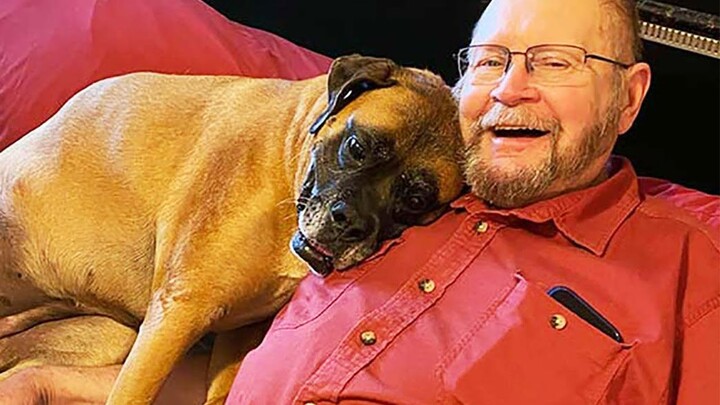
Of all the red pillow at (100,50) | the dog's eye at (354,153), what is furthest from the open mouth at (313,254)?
the red pillow at (100,50)

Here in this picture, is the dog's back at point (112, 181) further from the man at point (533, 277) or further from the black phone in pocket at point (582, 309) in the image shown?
the black phone in pocket at point (582, 309)

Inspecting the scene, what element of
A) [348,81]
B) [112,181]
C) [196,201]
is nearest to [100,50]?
[112,181]

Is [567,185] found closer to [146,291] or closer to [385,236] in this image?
[385,236]

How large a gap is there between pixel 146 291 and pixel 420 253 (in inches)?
21.7

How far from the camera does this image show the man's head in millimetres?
1659

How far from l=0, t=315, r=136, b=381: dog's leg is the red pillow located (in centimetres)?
46

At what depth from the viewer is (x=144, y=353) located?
173 cm

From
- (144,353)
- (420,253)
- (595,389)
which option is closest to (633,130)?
(420,253)

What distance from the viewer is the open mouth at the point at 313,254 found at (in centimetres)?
173

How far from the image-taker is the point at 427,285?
64.5 inches

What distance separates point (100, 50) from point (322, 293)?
89 centimetres

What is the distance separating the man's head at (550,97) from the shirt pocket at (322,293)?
0.20m

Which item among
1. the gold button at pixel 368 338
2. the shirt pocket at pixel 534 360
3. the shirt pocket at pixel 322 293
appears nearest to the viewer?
the shirt pocket at pixel 534 360

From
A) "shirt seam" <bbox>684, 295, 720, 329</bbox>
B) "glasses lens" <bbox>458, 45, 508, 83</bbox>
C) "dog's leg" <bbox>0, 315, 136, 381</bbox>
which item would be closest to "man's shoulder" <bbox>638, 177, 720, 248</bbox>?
"shirt seam" <bbox>684, 295, 720, 329</bbox>
